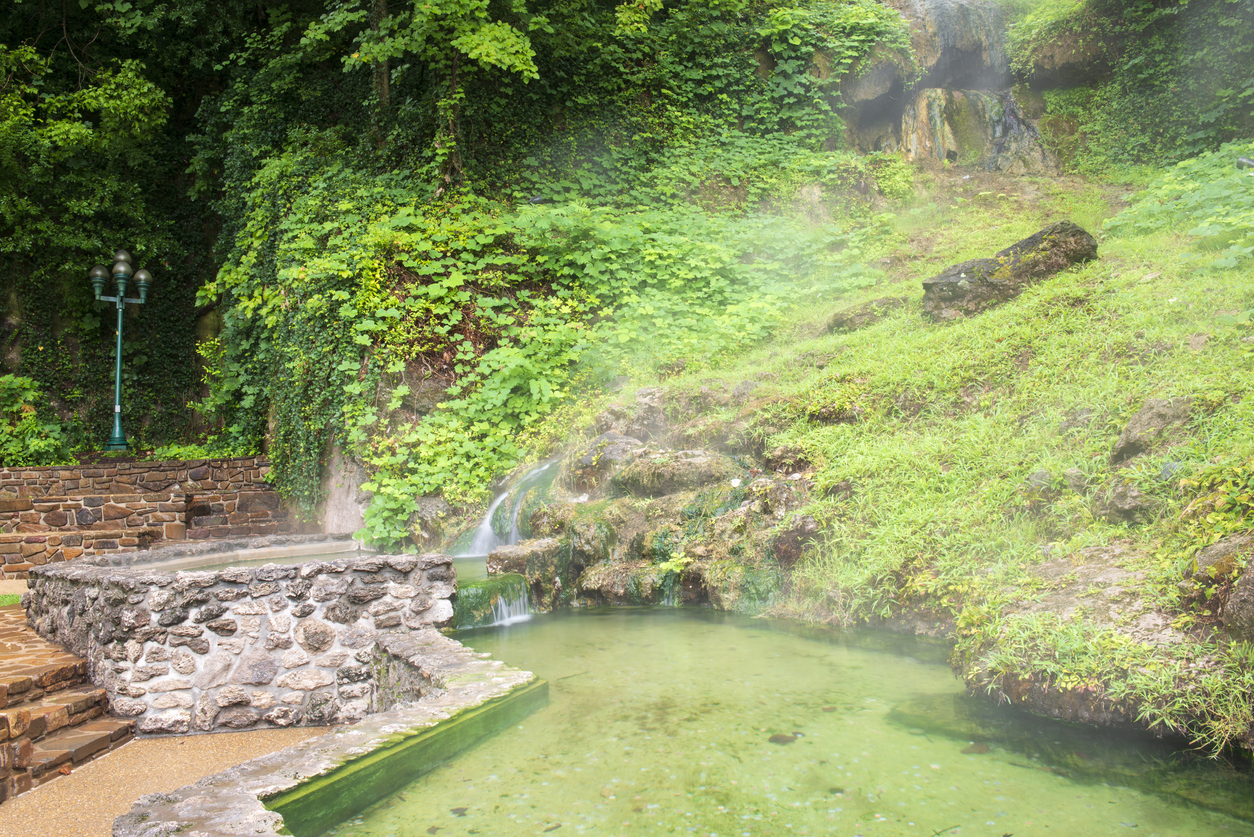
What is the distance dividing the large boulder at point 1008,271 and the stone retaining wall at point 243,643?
6786 mm

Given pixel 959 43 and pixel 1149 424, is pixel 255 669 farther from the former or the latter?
pixel 959 43

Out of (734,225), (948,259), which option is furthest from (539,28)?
(948,259)

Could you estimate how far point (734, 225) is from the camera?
37.0ft

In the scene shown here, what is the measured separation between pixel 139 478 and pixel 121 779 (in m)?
7.44

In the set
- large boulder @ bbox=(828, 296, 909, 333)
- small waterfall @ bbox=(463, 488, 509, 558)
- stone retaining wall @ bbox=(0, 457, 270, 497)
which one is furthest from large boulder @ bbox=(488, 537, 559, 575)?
stone retaining wall @ bbox=(0, 457, 270, 497)

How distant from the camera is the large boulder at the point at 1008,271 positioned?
8023 mm

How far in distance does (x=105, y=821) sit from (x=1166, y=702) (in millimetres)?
4915

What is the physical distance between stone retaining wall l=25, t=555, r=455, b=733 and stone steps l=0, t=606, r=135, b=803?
11cm

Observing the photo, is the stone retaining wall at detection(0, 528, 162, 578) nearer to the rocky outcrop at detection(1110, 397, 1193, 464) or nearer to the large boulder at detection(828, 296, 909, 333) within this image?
the large boulder at detection(828, 296, 909, 333)

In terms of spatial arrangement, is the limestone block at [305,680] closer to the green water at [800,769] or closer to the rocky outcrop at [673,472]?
the green water at [800,769]

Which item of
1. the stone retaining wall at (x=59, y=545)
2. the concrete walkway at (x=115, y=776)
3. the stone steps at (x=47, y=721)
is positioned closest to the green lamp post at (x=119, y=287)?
the stone retaining wall at (x=59, y=545)

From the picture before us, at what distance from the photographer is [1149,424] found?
184 inches

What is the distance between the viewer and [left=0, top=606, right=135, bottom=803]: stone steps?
3828 mm

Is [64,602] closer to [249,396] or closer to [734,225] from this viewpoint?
[249,396]
